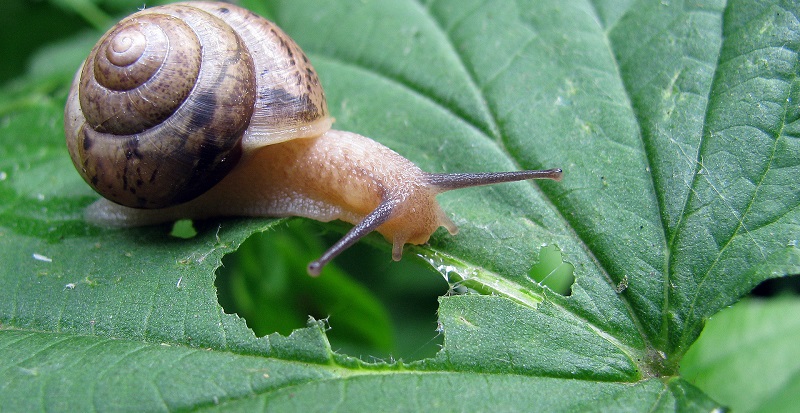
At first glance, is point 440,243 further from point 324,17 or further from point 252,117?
point 324,17

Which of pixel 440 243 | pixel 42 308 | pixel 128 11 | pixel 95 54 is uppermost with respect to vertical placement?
Result: pixel 95 54

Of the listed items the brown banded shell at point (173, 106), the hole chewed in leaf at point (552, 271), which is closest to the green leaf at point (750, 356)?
the hole chewed in leaf at point (552, 271)

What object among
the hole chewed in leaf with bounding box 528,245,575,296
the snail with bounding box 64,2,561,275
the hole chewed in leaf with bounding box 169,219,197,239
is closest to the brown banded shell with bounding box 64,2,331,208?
the snail with bounding box 64,2,561,275

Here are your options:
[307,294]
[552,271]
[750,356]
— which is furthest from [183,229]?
[750,356]

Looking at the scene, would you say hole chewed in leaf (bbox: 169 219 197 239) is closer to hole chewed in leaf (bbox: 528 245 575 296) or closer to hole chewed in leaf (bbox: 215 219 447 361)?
hole chewed in leaf (bbox: 215 219 447 361)

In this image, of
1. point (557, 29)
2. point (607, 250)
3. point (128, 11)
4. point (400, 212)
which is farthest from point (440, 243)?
point (128, 11)

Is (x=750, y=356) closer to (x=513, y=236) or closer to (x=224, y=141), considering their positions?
(x=513, y=236)
